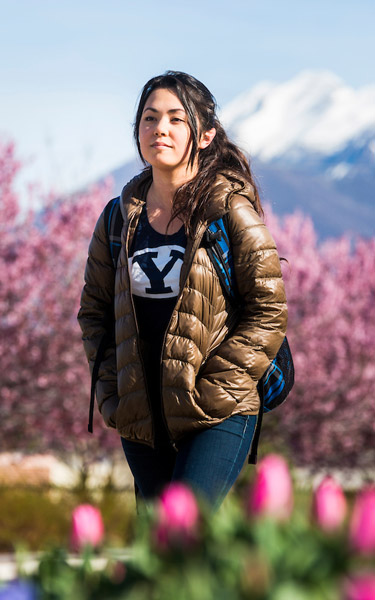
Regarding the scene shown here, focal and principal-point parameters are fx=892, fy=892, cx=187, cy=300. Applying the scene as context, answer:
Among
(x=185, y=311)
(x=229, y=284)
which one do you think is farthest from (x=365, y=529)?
(x=229, y=284)

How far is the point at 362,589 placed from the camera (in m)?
1.06

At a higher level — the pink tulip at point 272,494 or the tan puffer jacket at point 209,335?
the tan puffer jacket at point 209,335

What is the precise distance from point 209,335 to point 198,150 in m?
0.72

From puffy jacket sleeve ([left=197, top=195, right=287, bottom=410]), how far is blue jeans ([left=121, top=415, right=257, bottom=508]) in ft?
0.40

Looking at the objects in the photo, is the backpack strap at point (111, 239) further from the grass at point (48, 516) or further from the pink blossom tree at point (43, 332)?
the pink blossom tree at point (43, 332)

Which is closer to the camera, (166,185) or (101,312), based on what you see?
(166,185)

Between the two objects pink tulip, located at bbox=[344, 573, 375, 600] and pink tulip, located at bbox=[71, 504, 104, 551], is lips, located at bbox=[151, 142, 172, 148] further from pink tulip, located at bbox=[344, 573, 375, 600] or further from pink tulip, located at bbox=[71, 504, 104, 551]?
pink tulip, located at bbox=[344, 573, 375, 600]

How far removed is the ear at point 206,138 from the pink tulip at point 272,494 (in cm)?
209

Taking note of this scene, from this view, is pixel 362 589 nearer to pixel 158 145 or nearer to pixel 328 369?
pixel 158 145

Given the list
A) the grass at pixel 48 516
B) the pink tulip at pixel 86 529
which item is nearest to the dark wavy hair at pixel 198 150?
the pink tulip at pixel 86 529

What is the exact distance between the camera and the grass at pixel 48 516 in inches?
291

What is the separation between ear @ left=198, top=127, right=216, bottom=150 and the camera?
3.33 m

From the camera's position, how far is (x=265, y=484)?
140cm

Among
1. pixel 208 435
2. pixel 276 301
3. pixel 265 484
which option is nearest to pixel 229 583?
pixel 265 484
